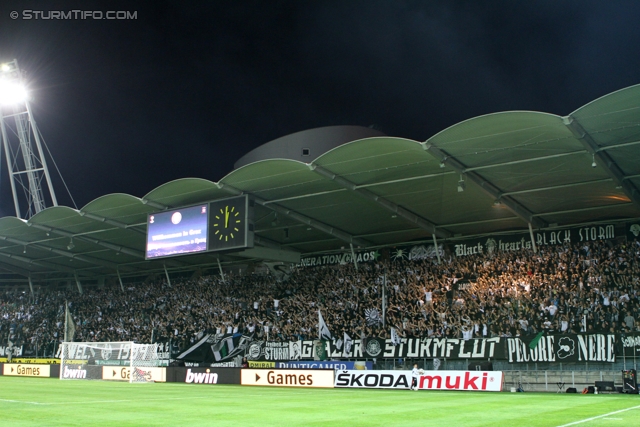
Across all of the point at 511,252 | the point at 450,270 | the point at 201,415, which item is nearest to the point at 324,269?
the point at 450,270

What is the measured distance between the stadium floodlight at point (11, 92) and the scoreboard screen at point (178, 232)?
→ 79.8 ft

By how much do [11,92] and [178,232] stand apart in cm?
2713

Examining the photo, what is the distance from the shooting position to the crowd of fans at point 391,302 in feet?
103

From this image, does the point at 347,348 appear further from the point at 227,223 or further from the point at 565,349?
the point at 565,349

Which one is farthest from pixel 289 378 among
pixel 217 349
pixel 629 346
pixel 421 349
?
pixel 629 346

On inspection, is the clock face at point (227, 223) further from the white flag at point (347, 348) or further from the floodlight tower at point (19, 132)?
the floodlight tower at point (19, 132)

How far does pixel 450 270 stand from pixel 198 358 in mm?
17586

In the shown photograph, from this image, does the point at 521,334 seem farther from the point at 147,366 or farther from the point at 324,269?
the point at 147,366

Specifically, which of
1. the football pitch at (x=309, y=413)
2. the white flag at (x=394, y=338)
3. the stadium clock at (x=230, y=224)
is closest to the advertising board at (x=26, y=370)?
the stadium clock at (x=230, y=224)

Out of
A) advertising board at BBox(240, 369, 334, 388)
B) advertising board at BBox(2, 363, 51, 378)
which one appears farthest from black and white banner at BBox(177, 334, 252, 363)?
advertising board at BBox(2, 363, 51, 378)

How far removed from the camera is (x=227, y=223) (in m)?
33.7

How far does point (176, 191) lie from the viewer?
34719mm

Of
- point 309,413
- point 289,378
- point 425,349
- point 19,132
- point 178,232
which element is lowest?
point 289,378

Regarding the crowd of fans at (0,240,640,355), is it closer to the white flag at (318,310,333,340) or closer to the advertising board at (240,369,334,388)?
the white flag at (318,310,333,340)
